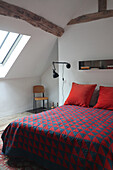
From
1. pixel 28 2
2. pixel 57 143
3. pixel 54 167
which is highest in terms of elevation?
pixel 28 2

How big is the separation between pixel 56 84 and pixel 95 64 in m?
1.57

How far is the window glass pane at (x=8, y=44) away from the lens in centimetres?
378

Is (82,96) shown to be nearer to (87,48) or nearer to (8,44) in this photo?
(87,48)

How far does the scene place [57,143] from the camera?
1.95m

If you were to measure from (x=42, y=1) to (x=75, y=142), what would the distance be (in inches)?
97.2

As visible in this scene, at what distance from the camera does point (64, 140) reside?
191 centimetres

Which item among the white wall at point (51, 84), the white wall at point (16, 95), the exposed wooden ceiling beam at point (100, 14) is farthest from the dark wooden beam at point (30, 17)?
the white wall at point (16, 95)

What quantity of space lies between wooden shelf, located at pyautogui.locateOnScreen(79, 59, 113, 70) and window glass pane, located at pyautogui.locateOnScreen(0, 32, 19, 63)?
5.29 ft

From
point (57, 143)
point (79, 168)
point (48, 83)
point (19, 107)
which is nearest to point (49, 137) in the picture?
point (57, 143)

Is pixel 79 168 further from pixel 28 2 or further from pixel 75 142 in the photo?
pixel 28 2

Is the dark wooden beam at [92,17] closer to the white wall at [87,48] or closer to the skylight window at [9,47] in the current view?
the white wall at [87,48]

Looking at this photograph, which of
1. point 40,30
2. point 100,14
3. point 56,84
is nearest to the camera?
point 100,14

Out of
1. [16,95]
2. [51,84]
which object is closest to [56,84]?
[51,84]

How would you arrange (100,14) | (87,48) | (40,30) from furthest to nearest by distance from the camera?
(87,48) → (40,30) → (100,14)
